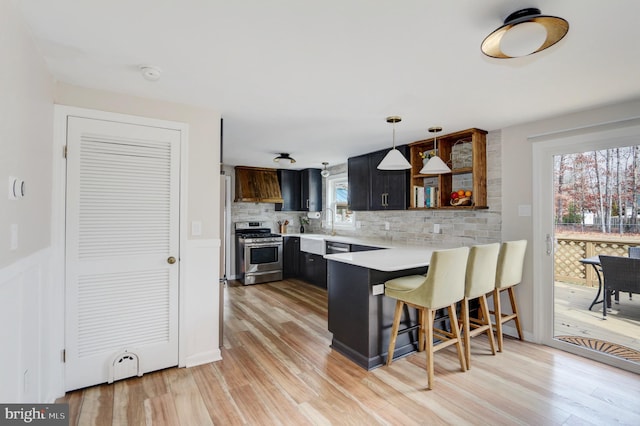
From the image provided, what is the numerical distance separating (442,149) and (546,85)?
5.02ft

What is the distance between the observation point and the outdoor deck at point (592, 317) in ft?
8.72

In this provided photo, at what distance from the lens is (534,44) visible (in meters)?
1.50

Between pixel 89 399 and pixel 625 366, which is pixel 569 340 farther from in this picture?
pixel 89 399

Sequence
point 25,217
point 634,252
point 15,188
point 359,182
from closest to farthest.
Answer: point 15,188, point 25,217, point 634,252, point 359,182

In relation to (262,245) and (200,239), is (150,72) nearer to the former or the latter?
(200,239)

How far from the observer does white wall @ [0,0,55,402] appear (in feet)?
4.31

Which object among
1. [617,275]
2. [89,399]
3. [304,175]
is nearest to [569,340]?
[617,275]

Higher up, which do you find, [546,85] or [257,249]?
[546,85]

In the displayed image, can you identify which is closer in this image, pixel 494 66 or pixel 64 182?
pixel 494 66

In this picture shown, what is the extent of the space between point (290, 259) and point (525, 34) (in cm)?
520

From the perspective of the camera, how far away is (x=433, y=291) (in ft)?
7.61

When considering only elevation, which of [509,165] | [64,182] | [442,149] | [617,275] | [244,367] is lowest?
[244,367]

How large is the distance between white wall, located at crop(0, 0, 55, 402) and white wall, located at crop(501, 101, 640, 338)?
393 cm

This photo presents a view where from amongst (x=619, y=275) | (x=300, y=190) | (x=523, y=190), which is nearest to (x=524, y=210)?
(x=523, y=190)
